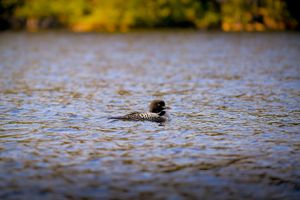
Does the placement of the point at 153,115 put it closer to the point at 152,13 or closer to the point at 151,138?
the point at 151,138

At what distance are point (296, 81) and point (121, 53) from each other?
30.0 metres

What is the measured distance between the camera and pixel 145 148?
49.8 feet

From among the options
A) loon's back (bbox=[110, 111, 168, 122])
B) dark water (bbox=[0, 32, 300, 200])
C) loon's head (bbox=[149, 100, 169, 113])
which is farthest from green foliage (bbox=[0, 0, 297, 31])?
loon's back (bbox=[110, 111, 168, 122])

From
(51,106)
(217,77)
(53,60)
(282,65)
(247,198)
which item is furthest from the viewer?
(53,60)

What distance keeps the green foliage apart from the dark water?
80.7 meters

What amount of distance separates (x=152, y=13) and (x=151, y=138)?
4208 inches

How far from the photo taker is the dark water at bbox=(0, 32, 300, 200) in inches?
462

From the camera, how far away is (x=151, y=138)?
16.5 meters

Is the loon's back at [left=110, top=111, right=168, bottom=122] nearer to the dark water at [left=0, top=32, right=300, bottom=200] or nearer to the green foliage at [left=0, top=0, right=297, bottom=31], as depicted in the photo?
the dark water at [left=0, top=32, right=300, bottom=200]

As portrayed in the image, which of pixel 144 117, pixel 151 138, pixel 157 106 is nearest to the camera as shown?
pixel 151 138

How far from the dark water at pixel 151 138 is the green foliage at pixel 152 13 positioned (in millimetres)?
80695

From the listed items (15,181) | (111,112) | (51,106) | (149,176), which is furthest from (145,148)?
(51,106)

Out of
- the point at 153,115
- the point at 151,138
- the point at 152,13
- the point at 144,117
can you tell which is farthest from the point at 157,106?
the point at 152,13

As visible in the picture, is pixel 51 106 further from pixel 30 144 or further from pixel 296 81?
pixel 296 81
